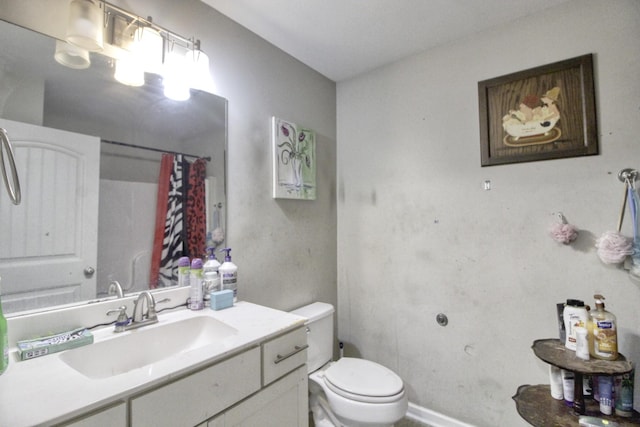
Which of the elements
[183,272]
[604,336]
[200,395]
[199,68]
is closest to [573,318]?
[604,336]

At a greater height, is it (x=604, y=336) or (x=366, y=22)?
(x=366, y=22)

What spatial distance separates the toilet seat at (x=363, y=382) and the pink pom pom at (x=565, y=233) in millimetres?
1049

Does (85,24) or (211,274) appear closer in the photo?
(85,24)

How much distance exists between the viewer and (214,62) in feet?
4.86

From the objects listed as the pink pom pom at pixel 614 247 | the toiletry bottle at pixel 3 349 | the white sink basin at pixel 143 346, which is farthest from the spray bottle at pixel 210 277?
the pink pom pom at pixel 614 247

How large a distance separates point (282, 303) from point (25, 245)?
1.20 m

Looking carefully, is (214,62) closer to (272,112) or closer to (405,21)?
(272,112)

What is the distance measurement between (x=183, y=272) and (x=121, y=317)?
298mm

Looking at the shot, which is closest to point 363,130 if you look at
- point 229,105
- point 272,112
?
point 272,112

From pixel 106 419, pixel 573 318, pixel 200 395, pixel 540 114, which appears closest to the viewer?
pixel 106 419

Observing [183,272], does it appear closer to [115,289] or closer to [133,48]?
[115,289]

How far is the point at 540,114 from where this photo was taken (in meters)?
1.50

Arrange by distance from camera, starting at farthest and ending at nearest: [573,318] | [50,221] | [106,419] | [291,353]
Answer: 1. [573,318]
2. [291,353]
3. [50,221]
4. [106,419]

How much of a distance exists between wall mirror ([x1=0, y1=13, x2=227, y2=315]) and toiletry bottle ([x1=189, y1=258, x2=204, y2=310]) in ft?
0.61
